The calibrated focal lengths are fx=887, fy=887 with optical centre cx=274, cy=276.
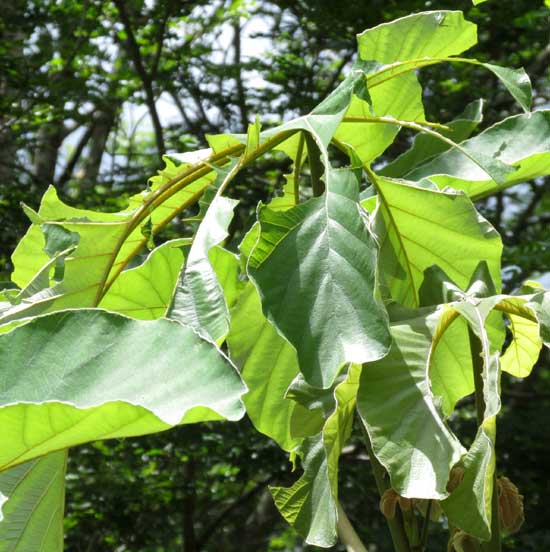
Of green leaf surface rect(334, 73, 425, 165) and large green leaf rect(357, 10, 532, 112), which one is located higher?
large green leaf rect(357, 10, 532, 112)

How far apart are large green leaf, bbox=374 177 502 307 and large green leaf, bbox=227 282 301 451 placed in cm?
12

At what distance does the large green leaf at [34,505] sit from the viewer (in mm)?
610

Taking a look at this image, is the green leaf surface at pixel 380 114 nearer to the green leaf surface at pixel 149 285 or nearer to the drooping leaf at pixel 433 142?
the drooping leaf at pixel 433 142

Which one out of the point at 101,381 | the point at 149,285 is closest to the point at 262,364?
the point at 149,285

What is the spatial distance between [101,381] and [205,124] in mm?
3447

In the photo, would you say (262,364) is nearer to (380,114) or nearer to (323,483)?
(323,483)

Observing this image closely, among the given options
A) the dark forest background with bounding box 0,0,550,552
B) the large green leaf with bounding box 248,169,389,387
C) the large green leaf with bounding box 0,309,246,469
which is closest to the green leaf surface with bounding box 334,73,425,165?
the large green leaf with bounding box 248,169,389,387

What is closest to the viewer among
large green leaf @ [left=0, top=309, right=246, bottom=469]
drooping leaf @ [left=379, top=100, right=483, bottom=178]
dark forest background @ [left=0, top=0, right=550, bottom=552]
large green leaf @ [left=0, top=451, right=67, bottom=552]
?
large green leaf @ [left=0, top=309, right=246, bottom=469]

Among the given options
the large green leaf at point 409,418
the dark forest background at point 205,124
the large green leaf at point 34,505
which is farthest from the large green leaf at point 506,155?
the dark forest background at point 205,124

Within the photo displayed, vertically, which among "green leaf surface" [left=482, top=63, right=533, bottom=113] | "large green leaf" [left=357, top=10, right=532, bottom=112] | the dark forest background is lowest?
the dark forest background

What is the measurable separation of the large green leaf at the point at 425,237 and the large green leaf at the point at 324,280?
13 centimetres

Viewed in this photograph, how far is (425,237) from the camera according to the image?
34.8 inches

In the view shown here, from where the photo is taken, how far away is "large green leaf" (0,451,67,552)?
610 millimetres

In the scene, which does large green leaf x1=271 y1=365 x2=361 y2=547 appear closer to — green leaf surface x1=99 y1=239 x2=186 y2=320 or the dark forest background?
green leaf surface x1=99 y1=239 x2=186 y2=320
